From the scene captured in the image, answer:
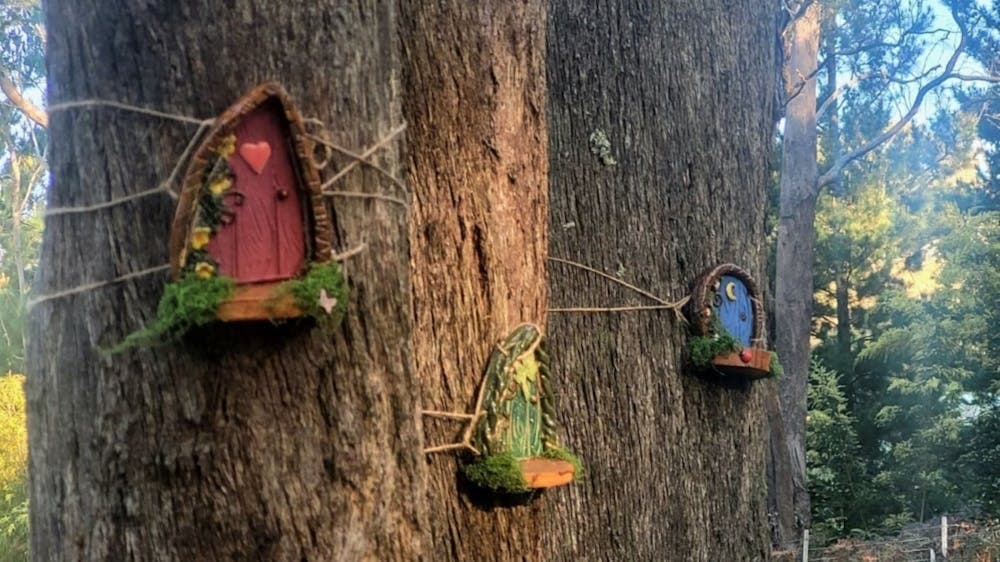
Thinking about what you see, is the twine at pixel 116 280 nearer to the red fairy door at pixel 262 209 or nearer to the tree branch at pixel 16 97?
the red fairy door at pixel 262 209

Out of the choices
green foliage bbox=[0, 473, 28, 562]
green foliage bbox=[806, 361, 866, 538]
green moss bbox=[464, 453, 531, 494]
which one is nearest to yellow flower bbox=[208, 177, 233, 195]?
A: green moss bbox=[464, 453, 531, 494]

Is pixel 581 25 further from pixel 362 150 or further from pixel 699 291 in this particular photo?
pixel 362 150

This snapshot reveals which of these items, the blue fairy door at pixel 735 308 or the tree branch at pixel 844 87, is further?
the tree branch at pixel 844 87

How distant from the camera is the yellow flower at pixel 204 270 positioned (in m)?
1.14

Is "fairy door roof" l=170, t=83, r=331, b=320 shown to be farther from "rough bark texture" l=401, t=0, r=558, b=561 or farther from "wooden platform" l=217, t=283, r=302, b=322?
"rough bark texture" l=401, t=0, r=558, b=561

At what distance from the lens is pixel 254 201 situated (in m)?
1.19

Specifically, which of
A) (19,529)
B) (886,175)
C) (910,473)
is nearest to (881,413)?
(910,473)

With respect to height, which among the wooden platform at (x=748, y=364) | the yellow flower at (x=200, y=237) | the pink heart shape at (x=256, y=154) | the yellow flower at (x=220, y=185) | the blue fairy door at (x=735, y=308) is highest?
the pink heart shape at (x=256, y=154)

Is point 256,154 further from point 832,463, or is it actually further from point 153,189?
point 832,463

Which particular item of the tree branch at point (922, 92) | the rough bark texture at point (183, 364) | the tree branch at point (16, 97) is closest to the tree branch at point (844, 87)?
the tree branch at point (922, 92)

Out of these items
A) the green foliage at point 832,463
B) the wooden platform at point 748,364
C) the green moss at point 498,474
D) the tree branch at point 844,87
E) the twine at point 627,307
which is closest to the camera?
the green moss at point 498,474

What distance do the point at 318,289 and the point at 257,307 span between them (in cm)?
8

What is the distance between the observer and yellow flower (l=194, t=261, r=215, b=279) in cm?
114

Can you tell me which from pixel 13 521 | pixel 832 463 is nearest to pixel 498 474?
pixel 13 521
